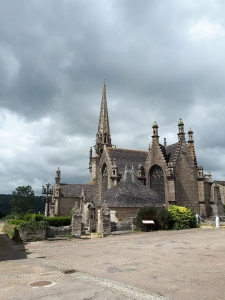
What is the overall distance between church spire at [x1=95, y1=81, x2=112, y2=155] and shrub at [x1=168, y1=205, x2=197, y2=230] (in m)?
30.4

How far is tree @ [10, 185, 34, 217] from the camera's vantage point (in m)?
73.3

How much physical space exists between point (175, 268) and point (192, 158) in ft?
77.8

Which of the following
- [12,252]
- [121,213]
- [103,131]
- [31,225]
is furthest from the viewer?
[103,131]

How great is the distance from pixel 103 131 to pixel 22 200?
38.5 meters

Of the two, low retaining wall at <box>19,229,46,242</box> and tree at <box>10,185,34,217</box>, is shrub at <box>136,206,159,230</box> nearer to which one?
low retaining wall at <box>19,229,46,242</box>

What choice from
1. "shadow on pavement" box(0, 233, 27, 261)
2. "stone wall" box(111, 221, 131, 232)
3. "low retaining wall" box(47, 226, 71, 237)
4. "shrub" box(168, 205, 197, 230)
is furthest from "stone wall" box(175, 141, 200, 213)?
"shadow on pavement" box(0, 233, 27, 261)

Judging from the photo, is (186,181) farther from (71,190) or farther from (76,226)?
(71,190)

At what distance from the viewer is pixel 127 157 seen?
34625mm

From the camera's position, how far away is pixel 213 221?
990 inches

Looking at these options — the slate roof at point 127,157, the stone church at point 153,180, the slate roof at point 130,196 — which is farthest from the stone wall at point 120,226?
the slate roof at point 127,157

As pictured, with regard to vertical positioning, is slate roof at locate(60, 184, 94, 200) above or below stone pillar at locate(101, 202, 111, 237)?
above

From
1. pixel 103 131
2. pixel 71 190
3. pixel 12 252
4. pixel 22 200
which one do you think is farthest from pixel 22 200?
pixel 12 252

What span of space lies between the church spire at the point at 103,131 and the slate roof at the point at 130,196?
23.3 m

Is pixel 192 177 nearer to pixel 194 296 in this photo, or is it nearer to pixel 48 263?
pixel 48 263
